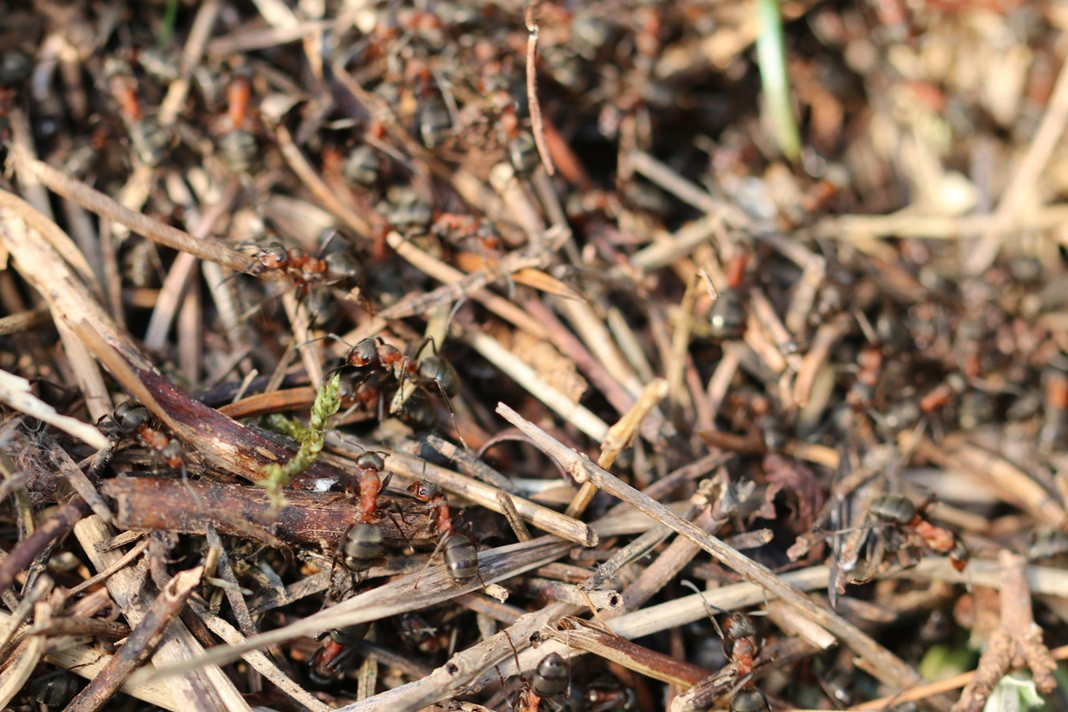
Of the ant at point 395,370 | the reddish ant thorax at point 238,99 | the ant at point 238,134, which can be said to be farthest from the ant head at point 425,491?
the reddish ant thorax at point 238,99

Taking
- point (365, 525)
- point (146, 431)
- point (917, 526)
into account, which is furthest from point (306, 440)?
point (917, 526)

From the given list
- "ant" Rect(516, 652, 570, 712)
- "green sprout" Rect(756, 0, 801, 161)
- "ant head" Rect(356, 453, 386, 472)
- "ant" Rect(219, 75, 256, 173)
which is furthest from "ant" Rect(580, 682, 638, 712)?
"green sprout" Rect(756, 0, 801, 161)

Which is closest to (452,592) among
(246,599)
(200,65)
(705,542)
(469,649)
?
(469,649)

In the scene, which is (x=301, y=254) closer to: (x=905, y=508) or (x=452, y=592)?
(x=452, y=592)

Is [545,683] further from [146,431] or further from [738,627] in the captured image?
[146,431]

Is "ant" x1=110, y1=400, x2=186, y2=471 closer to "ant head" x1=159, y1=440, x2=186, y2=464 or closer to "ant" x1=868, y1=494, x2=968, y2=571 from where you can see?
"ant head" x1=159, y1=440, x2=186, y2=464

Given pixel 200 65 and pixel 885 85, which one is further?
pixel 885 85
